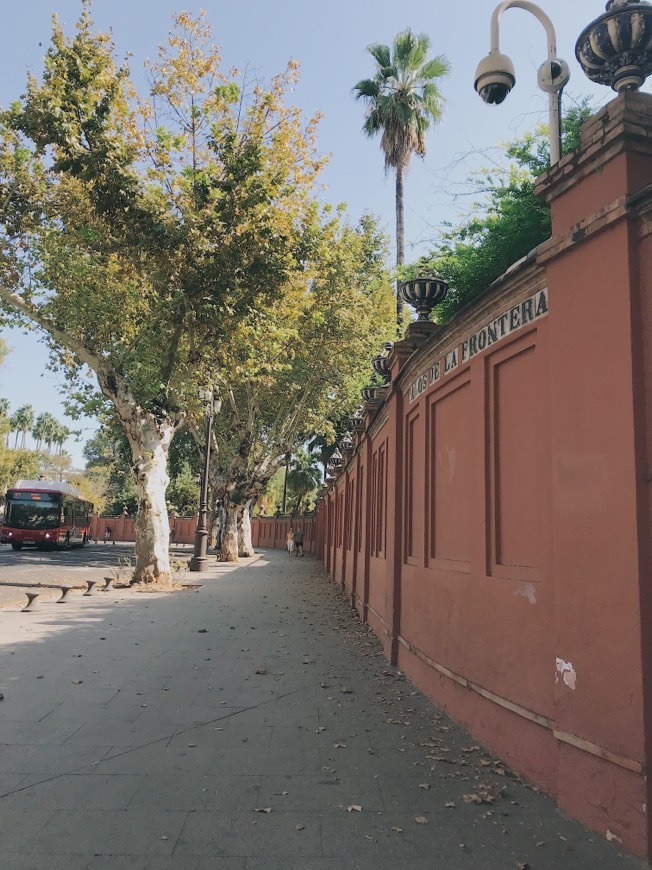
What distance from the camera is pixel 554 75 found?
174 inches

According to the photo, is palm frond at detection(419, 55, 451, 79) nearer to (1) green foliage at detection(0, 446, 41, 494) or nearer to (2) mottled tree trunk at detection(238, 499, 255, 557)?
(2) mottled tree trunk at detection(238, 499, 255, 557)

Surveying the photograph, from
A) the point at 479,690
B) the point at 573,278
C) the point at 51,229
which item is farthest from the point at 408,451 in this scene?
the point at 51,229

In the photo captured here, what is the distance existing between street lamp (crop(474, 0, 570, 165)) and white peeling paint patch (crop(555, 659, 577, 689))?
3265 mm

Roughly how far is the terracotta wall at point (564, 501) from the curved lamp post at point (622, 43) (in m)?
0.32

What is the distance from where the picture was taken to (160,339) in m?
15.8

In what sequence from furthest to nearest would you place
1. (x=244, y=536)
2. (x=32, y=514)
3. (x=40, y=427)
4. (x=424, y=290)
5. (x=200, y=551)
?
(x=40, y=427), (x=244, y=536), (x=32, y=514), (x=200, y=551), (x=424, y=290)

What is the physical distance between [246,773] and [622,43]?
507cm

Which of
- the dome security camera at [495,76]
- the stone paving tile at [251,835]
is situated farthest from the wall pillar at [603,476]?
the stone paving tile at [251,835]

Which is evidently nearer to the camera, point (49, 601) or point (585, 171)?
point (585, 171)

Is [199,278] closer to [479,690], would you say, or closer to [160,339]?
[160,339]

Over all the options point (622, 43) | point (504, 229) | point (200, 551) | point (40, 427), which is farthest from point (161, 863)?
point (40, 427)

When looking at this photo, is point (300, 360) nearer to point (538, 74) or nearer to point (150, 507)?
point (150, 507)

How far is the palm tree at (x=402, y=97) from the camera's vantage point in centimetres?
2503

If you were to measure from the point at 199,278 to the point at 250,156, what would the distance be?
2781mm
